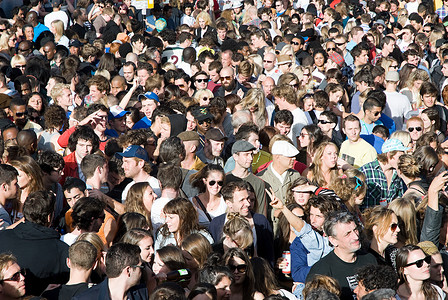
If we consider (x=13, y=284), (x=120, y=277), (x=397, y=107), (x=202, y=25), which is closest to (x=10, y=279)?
(x=13, y=284)

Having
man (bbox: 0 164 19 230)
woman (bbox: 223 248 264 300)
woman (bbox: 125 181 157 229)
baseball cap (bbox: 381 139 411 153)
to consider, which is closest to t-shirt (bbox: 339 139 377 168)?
baseball cap (bbox: 381 139 411 153)

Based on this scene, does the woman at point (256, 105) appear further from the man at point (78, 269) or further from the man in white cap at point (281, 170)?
the man at point (78, 269)

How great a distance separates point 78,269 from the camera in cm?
464

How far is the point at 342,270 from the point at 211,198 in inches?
66.9

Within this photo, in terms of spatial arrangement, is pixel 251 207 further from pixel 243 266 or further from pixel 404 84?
pixel 404 84

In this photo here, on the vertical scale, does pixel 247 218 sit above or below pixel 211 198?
above

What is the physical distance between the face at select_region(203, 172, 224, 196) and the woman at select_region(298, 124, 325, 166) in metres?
1.98

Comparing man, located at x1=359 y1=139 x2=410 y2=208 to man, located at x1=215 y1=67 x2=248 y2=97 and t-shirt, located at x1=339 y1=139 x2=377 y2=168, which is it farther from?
man, located at x1=215 y1=67 x2=248 y2=97

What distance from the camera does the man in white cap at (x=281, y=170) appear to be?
6.91m

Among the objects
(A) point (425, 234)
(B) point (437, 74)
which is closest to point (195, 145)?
(A) point (425, 234)

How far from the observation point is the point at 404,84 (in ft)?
36.7

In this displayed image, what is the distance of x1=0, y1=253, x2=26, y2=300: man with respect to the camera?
14.7 feet

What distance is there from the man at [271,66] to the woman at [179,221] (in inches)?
231

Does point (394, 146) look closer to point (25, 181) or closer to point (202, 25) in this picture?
point (25, 181)
